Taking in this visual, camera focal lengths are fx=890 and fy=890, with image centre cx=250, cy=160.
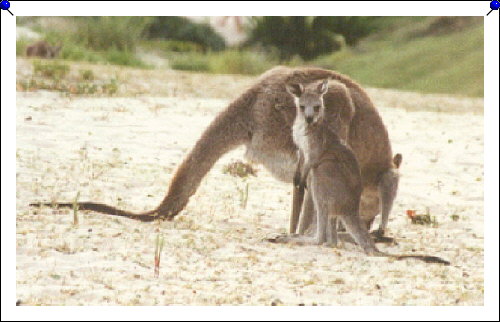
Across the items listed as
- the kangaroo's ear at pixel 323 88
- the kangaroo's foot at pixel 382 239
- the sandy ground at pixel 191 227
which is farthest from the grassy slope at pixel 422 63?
the kangaroo's ear at pixel 323 88

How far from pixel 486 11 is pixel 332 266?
226 centimetres

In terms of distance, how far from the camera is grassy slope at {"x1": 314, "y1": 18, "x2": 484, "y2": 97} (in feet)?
51.3

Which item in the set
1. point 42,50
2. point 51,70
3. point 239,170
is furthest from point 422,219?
point 42,50

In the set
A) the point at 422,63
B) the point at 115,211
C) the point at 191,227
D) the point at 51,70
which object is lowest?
the point at 191,227

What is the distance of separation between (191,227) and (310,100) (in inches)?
55.4

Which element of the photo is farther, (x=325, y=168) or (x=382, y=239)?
(x=382, y=239)

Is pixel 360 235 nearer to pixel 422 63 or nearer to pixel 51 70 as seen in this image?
pixel 51 70

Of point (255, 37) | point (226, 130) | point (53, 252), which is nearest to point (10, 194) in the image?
point (53, 252)

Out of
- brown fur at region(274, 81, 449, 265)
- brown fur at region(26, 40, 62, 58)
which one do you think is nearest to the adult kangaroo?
brown fur at region(274, 81, 449, 265)

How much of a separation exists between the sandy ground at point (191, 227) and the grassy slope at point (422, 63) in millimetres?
3961

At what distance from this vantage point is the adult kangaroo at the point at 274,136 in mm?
6352

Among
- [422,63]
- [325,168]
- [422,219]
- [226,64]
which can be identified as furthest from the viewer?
[226,64]

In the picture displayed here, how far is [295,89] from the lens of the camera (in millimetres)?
6016

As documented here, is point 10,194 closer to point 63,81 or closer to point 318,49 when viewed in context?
point 63,81
